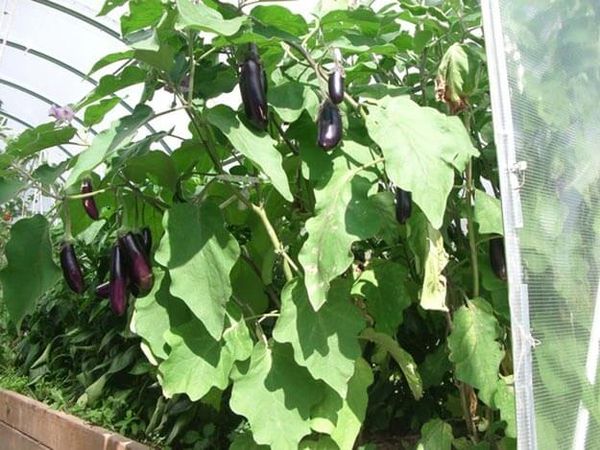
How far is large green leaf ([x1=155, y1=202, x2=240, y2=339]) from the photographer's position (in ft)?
4.14

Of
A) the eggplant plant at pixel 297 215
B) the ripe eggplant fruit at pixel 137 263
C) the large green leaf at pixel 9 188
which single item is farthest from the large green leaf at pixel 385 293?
the large green leaf at pixel 9 188

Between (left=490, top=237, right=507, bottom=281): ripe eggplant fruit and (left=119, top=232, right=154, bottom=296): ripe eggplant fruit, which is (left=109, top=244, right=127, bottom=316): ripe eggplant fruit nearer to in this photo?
(left=119, top=232, right=154, bottom=296): ripe eggplant fruit

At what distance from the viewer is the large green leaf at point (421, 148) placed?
1150mm

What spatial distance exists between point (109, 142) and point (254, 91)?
0.79 feet

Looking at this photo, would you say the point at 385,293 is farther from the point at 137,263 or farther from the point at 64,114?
the point at 64,114

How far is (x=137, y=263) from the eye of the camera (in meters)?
1.40

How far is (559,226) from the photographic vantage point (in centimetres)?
114

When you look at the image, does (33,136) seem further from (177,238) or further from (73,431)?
(73,431)

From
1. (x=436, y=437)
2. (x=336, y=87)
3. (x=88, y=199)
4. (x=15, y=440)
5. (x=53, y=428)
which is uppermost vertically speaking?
(x=336, y=87)

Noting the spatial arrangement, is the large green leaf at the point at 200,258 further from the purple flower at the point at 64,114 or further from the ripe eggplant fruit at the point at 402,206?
the purple flower at the point at 64,114

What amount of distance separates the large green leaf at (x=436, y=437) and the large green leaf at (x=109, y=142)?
0.72m

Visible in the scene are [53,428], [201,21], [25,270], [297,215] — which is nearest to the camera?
[201,21]

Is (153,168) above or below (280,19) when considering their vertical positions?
below

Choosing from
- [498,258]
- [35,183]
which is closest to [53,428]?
[35,183]
